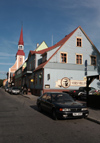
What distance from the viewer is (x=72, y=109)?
25.0 feet

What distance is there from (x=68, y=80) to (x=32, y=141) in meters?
20.7

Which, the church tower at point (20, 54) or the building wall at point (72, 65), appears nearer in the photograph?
the building wall at point (72, 65)

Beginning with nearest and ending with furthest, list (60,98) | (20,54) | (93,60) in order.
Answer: (60,98) → (93,60) → (20,54)

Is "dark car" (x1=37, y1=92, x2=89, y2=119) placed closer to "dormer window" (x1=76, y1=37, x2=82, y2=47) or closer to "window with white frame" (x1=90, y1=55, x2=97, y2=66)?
"dormer window" (x1=76, y1=37, x2=82, y2=47)

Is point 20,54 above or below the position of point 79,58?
above

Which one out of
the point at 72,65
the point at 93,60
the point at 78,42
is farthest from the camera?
the point at 93,60

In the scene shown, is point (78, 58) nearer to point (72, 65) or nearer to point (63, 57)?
point (72, 65)

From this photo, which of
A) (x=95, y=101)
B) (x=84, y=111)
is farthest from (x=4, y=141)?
(x=95, y=101)

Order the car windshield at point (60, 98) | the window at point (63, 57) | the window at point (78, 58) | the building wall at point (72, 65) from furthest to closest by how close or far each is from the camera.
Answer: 1. the window at point (78, 58)
2. the window at point (63, 57)
3. the building wall at point (72, 65)
4. the car windshield at point (60, 98)

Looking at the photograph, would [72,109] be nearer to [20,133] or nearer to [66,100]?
[66,100]

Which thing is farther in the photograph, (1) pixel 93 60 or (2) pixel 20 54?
(2) pixel 20 54

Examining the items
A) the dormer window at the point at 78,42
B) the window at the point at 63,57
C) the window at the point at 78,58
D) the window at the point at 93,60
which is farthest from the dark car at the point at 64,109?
the window at the point at 93,60

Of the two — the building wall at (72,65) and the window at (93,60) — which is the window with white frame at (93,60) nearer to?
the window at (93,60)

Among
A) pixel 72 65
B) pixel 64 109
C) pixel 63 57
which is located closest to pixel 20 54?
pixel 63 57
